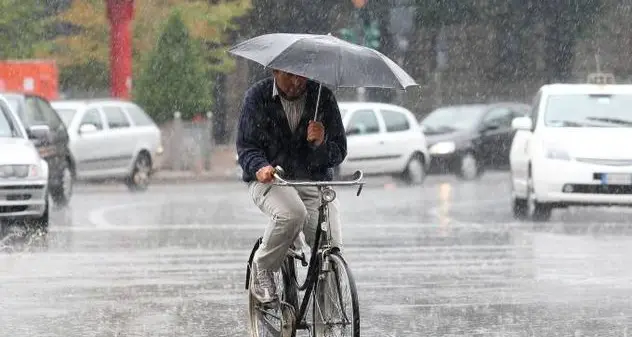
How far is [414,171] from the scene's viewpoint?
30.5m

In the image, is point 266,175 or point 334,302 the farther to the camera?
point 266,175

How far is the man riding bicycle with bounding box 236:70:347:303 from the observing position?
8438 mm

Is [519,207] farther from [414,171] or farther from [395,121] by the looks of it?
[395,121]

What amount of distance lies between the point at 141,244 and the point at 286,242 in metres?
8.10

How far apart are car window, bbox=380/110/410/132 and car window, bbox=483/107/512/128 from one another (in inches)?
136

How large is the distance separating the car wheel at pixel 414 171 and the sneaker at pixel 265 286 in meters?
21.7

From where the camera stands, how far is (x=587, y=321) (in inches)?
404

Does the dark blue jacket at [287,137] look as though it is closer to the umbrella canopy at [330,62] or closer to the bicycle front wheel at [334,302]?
the umbrella canopy at [330,62]

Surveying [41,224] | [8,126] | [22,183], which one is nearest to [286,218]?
[22,183]

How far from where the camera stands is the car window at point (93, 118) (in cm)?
2744

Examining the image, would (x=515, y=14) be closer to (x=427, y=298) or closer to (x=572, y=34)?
(x=572, y=34)

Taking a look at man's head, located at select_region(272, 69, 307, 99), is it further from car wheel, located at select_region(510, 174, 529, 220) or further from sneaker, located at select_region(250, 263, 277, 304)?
car wheel, located at select_region(510, 174, 529, 220)

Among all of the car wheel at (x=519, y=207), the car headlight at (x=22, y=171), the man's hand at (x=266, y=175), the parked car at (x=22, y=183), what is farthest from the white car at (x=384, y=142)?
the man's hand at (x=266, y=175)

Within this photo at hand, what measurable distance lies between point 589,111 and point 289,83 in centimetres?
1191
